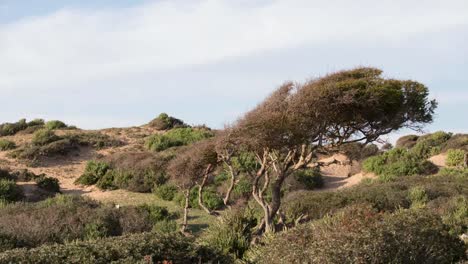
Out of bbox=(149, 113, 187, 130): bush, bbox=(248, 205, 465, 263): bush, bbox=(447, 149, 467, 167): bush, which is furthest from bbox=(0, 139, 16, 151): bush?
bbox=(248, 205, 465, 263): bush

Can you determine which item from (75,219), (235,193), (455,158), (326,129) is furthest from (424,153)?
(75,219)

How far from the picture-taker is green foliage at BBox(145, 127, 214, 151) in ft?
134

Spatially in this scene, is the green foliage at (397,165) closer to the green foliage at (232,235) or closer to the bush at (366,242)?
the green foliage at (232,235)

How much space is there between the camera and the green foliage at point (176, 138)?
40.8m

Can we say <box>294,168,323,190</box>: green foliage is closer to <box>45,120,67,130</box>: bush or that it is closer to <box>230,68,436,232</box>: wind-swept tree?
<box>230,68,436,232</box>: wind-swept tree

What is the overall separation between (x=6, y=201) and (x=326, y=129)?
42.3 ft

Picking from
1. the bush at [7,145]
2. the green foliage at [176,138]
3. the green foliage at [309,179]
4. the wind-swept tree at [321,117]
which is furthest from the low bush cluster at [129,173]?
the wind-swept tree at [321,117]

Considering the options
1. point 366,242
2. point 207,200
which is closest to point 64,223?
point 207,200

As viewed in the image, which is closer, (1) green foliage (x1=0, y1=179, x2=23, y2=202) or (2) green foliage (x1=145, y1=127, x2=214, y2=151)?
(1) green foliage (x1=0, y1=179, x2=23, y2=202)

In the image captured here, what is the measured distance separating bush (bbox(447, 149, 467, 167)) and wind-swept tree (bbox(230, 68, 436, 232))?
1780 cm

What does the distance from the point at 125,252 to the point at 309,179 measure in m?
22.1

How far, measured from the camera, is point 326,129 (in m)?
16.0

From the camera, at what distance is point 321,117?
15.4 metres

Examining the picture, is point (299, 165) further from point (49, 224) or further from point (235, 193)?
point (235, 193)
